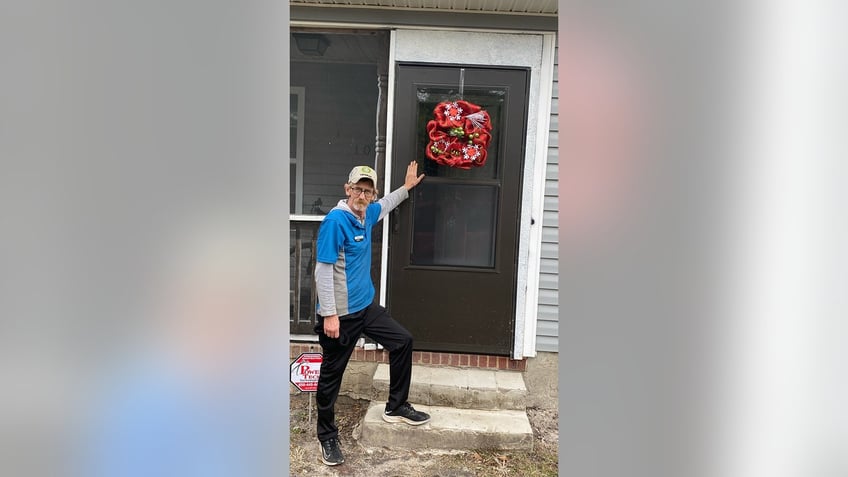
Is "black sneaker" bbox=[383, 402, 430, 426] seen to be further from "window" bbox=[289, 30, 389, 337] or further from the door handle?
the door handle

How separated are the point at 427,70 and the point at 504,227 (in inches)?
53.4

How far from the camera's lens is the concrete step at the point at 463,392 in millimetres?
3709

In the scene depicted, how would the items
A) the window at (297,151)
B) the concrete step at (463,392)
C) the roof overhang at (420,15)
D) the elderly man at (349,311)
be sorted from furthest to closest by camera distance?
1. the window at (297,151)
2. the concrete step at (463,392)
3. the roof overhang at (420,15)
4. the elderly man at (349,311)

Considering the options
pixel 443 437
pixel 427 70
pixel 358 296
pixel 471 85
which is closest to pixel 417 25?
pixel 427 70

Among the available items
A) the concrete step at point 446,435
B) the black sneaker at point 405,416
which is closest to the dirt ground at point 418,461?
the concrete step at point 446,435

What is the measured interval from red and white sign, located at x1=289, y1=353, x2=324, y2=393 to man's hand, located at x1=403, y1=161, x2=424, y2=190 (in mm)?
1420

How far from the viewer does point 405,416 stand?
346 centimetres

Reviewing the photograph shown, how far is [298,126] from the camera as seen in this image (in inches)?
160

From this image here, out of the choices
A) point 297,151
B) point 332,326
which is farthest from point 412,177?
point 332,326

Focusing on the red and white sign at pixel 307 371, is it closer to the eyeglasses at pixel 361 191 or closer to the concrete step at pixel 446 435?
the concrete step at pixel 446 435

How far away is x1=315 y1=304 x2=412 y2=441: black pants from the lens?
318 cm

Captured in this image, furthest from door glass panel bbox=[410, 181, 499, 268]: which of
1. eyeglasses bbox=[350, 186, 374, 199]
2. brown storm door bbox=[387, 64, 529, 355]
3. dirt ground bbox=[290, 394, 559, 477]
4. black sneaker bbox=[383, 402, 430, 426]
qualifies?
dirt ground bbox=[290, 394, 559, 477]

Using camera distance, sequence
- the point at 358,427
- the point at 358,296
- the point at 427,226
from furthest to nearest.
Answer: the point at 427,226, the point at 358,427, the point at 358,296

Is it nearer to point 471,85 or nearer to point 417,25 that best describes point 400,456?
point 471,85
